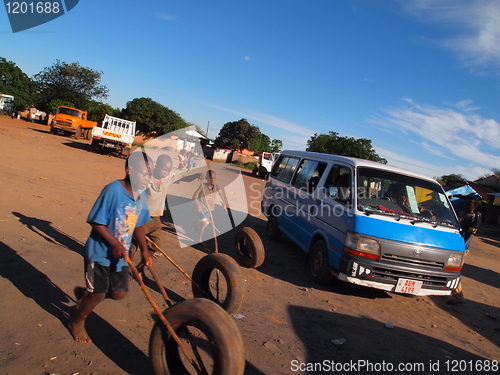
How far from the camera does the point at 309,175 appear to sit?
6820 millimetres

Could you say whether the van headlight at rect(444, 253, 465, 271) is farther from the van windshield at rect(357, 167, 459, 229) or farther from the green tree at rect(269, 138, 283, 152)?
the green tree at rect(269, 138, 283, 152)

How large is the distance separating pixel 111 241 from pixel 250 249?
10.8ft

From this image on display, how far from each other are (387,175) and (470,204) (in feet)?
6.69

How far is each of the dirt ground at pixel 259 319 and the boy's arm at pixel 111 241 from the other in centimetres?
93

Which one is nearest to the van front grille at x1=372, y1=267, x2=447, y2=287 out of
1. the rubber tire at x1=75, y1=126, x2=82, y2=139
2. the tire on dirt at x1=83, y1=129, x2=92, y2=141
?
the rubber tire at x1=75, y1=126, x2=82, y2=139

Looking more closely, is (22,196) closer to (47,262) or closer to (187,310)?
(47,262)

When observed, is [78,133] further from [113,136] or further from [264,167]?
[264,167]

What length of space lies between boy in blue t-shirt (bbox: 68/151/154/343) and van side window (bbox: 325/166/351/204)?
3.31 m

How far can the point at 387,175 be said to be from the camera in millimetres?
5719

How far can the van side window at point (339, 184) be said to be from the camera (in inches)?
212

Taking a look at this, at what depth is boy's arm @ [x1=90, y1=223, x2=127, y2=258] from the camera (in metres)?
2.77

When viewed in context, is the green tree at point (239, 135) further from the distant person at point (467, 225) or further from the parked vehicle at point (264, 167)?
the distant person at point (467, 225)

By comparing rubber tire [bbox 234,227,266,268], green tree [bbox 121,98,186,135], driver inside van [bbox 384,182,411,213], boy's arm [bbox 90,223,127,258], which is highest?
green tree [bbox 121,98,186,135]
